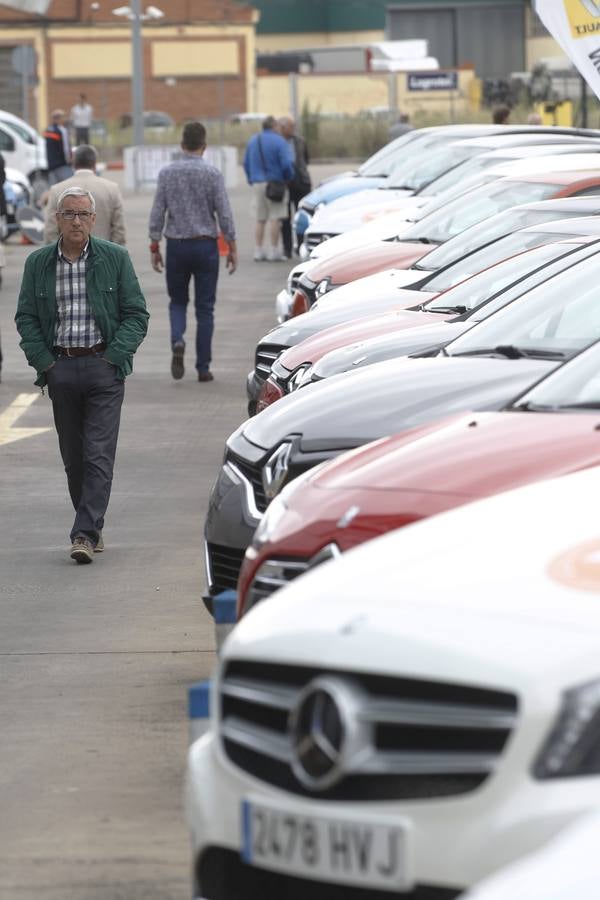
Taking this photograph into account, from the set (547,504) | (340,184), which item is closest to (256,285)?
(340,184)

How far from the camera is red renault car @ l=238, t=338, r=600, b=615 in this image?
511cm

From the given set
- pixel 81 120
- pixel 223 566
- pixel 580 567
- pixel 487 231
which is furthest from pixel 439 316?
pixel 81 120

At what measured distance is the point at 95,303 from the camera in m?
9.08

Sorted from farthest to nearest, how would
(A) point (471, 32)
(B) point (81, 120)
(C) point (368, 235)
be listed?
(A) point (471, 32)
(B) point (81, 120)
(C) point (368, 235)

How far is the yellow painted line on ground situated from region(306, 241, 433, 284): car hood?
231 cm

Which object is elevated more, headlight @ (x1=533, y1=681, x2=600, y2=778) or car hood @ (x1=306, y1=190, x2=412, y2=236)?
car hood @ (x1=306, y1=190, x2=412, y2=236)

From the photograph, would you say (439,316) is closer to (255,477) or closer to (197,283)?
(255,477)

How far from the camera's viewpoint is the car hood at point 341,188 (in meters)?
22.9

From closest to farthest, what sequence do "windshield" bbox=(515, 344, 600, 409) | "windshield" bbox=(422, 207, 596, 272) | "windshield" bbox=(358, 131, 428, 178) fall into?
"windshield" bbox=(515, 344, 600, 409) → "windshield" bbox=(422, 207, 596, 272) → "windshield" bbox=(358, 131, 428, 178)

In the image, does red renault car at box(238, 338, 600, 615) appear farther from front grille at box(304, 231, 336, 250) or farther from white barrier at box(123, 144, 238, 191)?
white barrier at box(123, 144, 238, 191)

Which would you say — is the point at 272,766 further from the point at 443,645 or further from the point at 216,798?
the point at 443,645

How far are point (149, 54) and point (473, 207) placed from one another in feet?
213

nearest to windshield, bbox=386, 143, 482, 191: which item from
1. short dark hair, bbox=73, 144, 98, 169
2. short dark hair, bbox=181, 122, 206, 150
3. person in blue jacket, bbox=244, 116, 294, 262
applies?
person in blue jacket, bbox=244, 116, 294, 262

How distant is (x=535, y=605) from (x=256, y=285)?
62.1 feet
